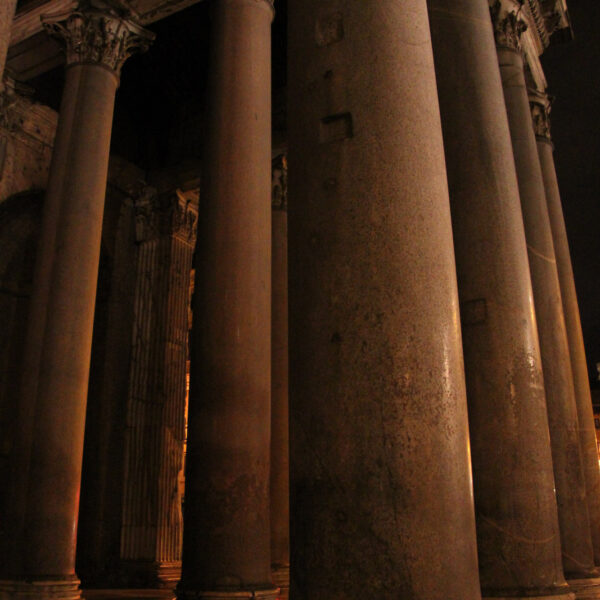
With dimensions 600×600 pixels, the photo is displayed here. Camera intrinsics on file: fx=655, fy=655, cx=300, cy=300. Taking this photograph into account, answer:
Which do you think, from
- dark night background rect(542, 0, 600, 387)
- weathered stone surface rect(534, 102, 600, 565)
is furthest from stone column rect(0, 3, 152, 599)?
dark night background rect(542, 0, 600, 387)

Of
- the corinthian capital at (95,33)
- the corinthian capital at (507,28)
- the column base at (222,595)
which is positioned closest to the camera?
the column base at (222,595)

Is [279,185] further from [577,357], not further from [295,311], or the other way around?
[295,311]

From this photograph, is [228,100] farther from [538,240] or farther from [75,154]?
[538,240]

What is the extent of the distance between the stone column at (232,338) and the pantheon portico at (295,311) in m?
0.04

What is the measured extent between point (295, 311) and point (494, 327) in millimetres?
3179

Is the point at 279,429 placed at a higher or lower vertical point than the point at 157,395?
lower

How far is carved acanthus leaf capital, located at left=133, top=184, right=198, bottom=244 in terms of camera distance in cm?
1869

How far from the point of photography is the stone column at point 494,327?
5.59 metres

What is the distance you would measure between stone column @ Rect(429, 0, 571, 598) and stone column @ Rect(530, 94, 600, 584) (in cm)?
619

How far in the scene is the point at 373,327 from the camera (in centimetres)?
340

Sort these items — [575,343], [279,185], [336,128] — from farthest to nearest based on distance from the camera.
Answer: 1. [279,185]
2. [575,343]
3. [336,128]

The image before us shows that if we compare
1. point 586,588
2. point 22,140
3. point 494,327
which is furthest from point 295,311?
point 22,140

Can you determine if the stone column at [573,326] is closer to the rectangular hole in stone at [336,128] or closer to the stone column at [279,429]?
the stone column at [279,429]

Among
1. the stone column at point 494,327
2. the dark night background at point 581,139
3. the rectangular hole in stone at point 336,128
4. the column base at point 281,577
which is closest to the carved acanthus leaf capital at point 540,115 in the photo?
the dark night background at point 581,139
